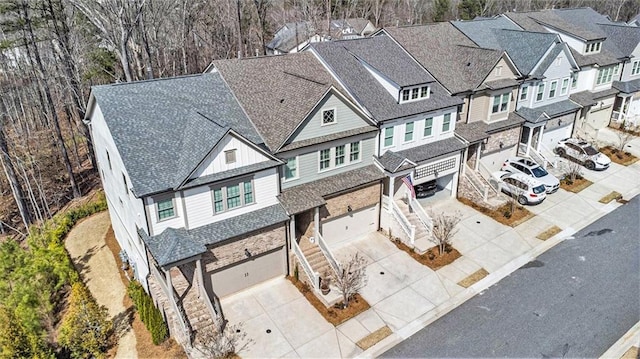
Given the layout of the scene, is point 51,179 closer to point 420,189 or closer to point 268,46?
point 420,189

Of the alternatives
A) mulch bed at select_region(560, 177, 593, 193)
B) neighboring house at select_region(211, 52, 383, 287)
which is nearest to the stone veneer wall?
neighboring house at select_region(211, 52, 383, 287)

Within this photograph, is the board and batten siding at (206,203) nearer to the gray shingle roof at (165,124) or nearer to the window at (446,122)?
the gray shingle roof at (165,124)

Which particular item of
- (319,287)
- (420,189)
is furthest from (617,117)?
(319,287)

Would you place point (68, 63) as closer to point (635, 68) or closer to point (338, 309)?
point (338, 309)

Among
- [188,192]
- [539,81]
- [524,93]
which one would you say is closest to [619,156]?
[539,81]

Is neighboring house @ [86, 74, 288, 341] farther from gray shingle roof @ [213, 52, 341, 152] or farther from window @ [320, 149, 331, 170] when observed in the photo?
window @ [320, 149, 331, 170]

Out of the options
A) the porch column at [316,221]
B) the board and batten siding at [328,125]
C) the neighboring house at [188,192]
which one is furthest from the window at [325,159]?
the neighboring house at [188,192]

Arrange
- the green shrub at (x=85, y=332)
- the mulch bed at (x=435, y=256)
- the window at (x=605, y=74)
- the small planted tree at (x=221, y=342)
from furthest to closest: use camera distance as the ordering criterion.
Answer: the window at (x=605, y=74) → the mulch bed at (x=435, y=256) → the green shrub at (x=85, y=332) → the small planted tree at (x=221, y=342)
